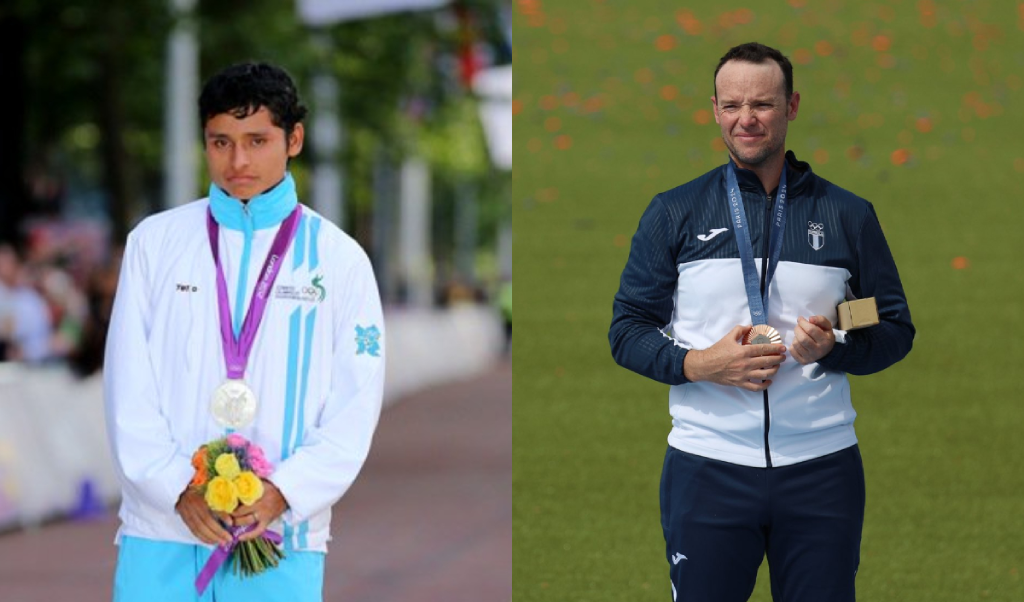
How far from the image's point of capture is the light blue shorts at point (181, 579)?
425cm

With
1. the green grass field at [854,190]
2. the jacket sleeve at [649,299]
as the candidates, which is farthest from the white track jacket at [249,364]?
the green grass field at [854,190]

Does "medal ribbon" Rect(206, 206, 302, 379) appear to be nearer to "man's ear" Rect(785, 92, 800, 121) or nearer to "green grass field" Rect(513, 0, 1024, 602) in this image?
"man's ear" Rect(785, 92, 800, 121)

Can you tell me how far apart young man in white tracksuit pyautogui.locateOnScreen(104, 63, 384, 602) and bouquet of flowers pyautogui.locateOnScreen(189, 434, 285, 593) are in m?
0.02

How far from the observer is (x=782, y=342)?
4262 mm

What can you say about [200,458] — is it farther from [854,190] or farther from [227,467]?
[854,190]

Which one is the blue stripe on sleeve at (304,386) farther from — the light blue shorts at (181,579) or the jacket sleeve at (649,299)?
the jacket sleeve at (649,299)

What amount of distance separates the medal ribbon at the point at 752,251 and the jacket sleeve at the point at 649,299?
16cm

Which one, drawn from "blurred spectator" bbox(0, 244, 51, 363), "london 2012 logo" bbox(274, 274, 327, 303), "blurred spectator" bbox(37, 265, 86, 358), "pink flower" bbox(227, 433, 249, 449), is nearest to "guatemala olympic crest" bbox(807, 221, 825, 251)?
"london 2012 logo" bbox(274, 274, 327, 303)

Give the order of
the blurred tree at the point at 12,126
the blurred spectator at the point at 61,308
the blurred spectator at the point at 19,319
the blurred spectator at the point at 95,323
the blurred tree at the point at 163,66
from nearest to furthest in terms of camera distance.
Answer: the blurred spectator at the point at 95,323 → the blurred spectator at the point at 19,319 → the blurred spectator at the point at 61,308 → the blurred tree at the point at 163,66 → the blurred tree at the point at 12,126

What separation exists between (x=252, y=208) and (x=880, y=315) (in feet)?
4.79

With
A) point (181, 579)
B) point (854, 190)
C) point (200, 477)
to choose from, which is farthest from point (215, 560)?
point (854, 190)

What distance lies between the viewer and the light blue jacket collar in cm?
434

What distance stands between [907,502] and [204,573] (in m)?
5.81

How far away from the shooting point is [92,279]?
15023 mm
